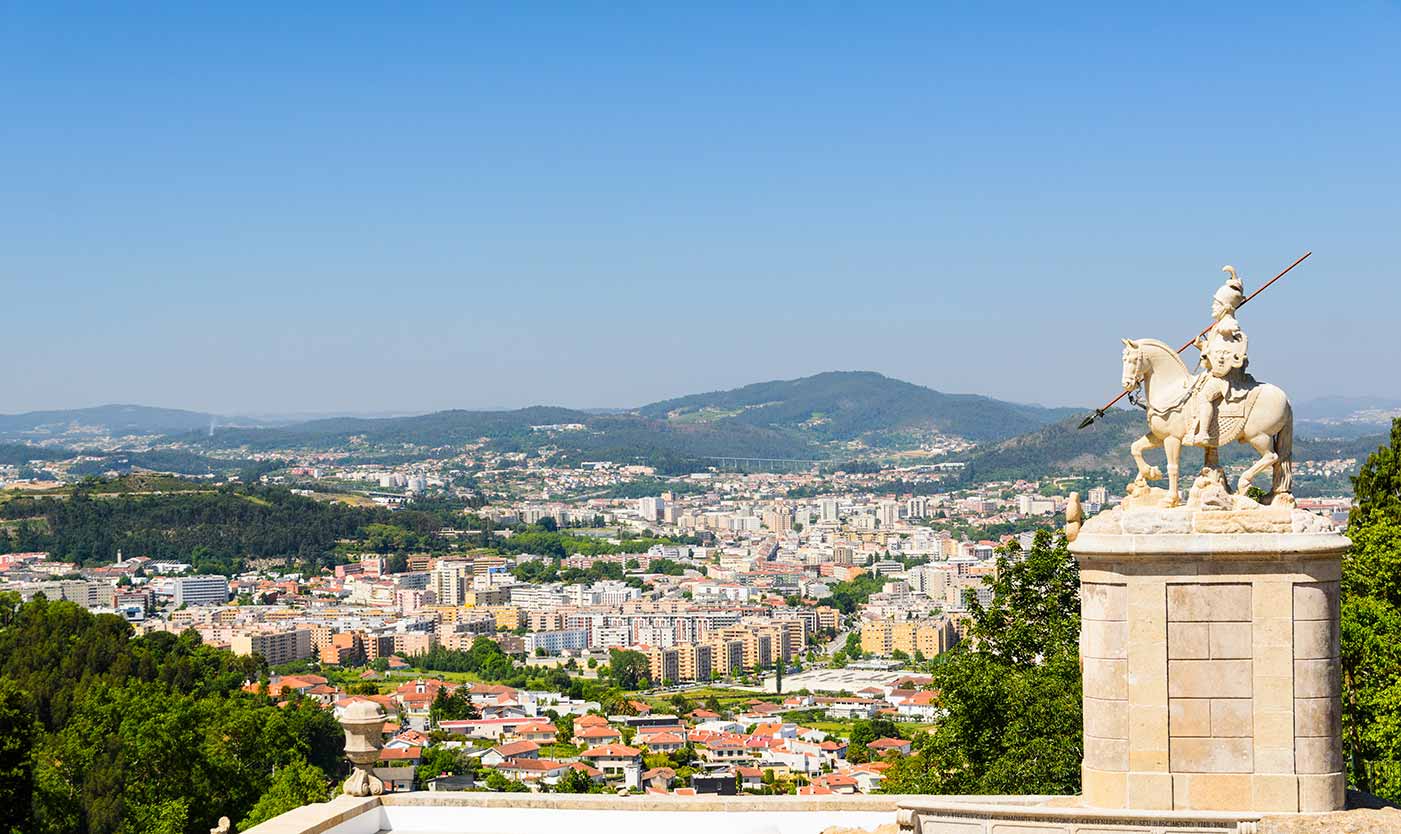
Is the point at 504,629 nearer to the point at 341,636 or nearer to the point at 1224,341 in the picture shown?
the point at 341,636

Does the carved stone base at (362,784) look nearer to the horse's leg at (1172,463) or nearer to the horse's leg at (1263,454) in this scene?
the horse's leg at (1172,463)

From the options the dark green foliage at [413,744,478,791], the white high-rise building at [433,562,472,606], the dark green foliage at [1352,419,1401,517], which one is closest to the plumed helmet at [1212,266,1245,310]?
the dark green foliage at [1352,419,1401,517]

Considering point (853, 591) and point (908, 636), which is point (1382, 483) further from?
point (853, 591)

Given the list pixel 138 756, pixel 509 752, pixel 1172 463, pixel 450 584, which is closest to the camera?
pixel 1172 463

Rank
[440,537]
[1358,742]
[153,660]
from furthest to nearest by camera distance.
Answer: [440,537], [153,660], [1358,742]

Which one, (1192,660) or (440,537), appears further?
(440,537)

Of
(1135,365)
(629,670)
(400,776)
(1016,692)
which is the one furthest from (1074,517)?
(629,670)

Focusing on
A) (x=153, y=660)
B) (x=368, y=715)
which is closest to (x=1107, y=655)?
(x=368, y=715)

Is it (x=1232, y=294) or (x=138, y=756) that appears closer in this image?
(x=1232, y=294)
